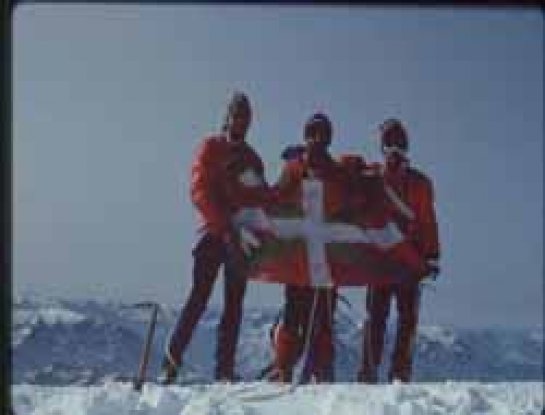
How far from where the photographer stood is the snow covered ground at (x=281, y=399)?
1.92 m

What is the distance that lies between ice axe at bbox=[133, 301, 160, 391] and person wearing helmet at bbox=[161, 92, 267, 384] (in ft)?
0.14

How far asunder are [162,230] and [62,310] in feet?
0.85

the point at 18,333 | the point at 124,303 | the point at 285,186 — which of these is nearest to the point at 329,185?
the point at 285,186

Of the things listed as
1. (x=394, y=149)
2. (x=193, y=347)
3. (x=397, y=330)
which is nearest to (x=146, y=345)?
(x=193, y=347)

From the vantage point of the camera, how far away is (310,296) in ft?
6.83

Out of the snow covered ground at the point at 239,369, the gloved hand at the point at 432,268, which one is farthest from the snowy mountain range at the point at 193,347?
the gloved hand at the point at 432,268

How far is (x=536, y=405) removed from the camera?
1.95 metres

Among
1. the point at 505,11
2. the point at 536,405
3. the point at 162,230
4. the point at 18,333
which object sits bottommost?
the point at 536,405

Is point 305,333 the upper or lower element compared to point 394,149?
lower

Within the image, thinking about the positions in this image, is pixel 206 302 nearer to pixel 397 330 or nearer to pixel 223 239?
pixel 223 239

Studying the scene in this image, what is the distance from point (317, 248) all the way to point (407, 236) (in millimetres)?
197

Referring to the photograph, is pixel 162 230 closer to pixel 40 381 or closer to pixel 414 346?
pixel 40 381

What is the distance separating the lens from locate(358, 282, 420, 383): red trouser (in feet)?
6.75

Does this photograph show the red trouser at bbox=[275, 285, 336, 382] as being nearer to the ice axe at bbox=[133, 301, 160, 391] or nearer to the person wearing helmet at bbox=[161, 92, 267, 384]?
the person wearing helmet at bbox=[161, 92, 267, 384]
